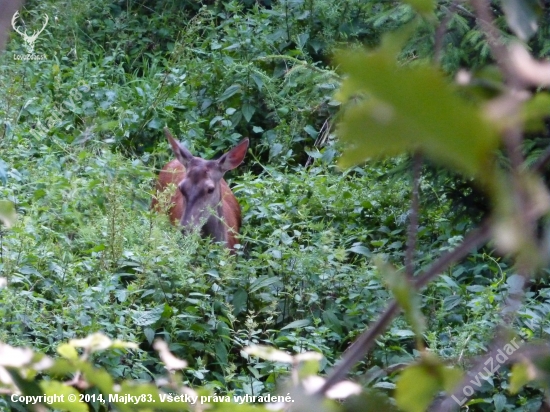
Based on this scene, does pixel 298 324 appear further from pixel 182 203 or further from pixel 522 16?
pixel 522 16

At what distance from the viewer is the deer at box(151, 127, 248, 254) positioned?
21.5 ft

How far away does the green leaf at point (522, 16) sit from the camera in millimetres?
747

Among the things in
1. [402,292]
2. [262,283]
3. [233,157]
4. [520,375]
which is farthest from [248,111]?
[402,292]

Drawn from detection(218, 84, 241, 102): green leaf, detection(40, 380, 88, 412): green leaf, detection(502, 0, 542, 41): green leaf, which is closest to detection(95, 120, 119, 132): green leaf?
detection(218, 84, 241, 102): green leaf

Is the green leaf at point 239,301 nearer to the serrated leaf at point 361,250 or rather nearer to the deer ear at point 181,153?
the serrated leaf at point 361,250

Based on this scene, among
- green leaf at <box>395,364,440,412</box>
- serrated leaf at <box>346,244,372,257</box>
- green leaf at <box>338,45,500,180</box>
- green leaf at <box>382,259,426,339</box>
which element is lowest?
green leaf at <box>395,364,440,412</box>

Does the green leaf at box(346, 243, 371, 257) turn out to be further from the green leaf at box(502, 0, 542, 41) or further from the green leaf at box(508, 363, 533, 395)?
the green leaf at box(502, 0, 542, 41)

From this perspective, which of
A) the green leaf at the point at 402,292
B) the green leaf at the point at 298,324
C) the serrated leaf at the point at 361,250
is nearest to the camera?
the green leaf at the point at 402,292

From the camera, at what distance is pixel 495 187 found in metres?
0.61

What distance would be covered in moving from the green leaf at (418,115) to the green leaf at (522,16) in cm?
18

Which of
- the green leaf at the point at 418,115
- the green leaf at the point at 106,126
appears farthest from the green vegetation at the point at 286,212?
the green leaf at the point at 106,126

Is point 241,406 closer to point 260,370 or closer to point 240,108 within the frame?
point 260,370

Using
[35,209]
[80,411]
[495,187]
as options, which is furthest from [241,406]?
[35,209]

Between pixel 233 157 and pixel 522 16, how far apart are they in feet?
21.0
